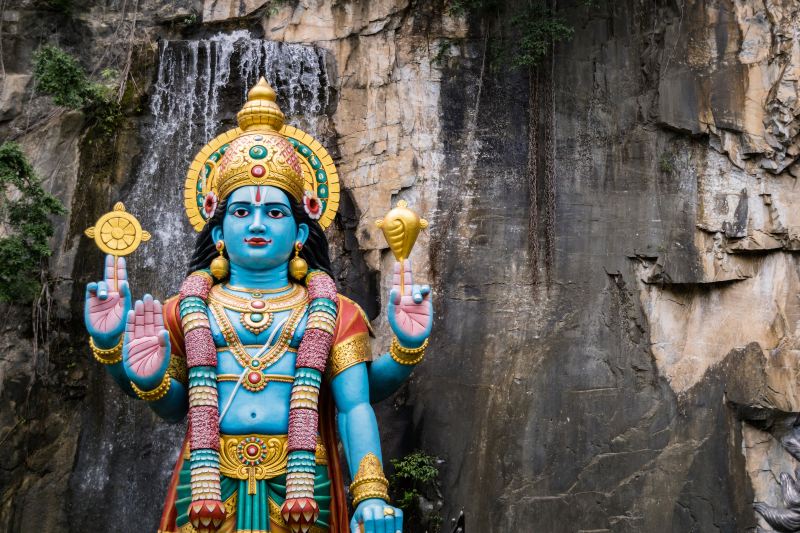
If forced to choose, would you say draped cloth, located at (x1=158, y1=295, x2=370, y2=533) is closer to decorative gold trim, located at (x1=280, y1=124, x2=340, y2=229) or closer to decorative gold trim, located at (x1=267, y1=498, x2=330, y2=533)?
decorative gold trim, located at (x1=267, y1=498, x2=330, y2=533)

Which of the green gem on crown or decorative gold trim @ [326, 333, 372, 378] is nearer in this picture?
decorative gold trim @ [326, 333, 372, 378]

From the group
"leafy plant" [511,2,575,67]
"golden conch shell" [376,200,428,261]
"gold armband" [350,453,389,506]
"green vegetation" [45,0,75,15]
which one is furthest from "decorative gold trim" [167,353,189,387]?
"green vegetation" [45,0,75,15]

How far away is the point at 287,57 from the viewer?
10.3 metres

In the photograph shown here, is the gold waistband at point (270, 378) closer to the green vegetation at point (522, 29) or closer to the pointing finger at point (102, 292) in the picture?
the pointing finger at point (102, 292)

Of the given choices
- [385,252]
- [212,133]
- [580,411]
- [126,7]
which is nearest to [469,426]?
[580,411]

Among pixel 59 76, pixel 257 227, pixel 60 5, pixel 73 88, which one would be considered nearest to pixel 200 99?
pixel 73 88

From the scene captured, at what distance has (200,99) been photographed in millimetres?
10250

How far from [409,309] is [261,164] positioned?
1384 mm

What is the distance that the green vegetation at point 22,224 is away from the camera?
8.90m

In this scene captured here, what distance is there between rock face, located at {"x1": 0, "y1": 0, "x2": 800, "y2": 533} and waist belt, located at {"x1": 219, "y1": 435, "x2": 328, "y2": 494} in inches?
111

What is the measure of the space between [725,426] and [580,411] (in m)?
1.17

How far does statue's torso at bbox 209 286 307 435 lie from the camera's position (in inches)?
257

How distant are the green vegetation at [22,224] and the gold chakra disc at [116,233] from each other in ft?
8.39

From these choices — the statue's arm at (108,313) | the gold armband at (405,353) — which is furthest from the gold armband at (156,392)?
the gold armband at (405,353)
